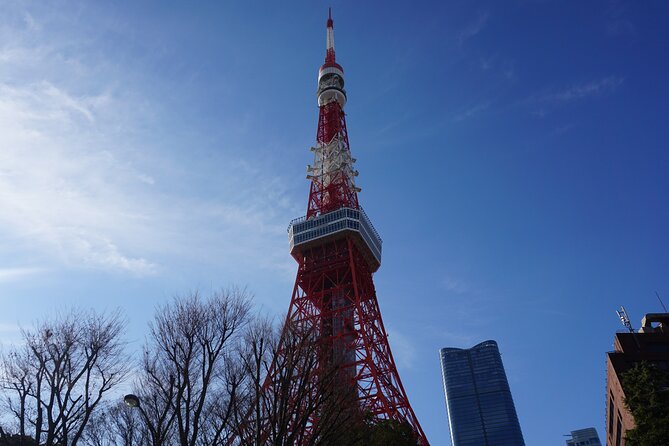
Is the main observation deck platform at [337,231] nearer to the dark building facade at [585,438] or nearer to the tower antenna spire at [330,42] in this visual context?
the tower antenna spire at [330,42]

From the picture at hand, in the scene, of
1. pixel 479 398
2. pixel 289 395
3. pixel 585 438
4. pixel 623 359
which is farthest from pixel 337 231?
pixel 479 398

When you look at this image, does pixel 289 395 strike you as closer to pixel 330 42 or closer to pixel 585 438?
pixel 330 42

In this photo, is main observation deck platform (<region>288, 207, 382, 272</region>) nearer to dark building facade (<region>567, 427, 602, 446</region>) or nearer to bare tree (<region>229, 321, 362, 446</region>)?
bare tree (<region>229, 321, 362, 446</region>)

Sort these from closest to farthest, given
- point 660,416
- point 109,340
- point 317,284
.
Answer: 1. point 109,340
2. point 660,416
3. point 317,284

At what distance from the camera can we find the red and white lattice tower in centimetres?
3112

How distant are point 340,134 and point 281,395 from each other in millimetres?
39381

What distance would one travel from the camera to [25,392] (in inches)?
452

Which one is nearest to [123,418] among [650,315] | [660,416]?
[660,416]

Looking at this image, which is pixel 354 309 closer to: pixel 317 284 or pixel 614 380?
pixel 317 284

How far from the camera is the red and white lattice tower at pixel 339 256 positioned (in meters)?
31.1

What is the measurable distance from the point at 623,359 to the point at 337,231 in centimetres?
2033

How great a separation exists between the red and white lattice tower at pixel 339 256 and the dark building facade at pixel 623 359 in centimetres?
964

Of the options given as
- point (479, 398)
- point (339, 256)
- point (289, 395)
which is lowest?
point (289, 395)

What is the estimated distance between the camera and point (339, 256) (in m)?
39.7
